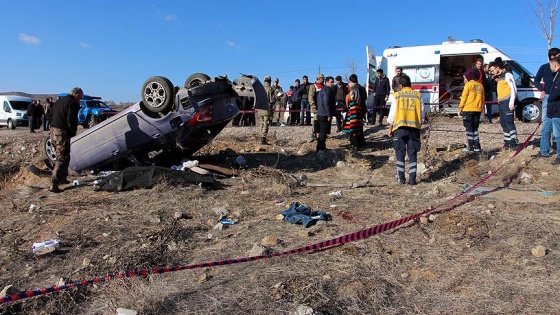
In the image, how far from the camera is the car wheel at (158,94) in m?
6.95

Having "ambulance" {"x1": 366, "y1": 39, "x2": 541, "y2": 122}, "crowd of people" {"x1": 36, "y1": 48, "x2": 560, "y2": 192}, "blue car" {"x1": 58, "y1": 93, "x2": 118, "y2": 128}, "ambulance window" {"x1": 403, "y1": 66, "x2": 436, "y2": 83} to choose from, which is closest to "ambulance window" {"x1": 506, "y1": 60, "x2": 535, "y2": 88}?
"ambulance" {"x1": 366, "y1": 39, "x2": 541, "y2": 122}

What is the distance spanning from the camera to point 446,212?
16.3 ft

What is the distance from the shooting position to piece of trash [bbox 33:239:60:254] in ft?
14.1

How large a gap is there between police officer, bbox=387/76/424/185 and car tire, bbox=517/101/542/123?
7.42 metres

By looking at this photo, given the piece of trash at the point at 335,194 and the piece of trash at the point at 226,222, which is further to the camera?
the piece of trash at the point at 335,194

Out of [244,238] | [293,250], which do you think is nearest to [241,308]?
[293,250]

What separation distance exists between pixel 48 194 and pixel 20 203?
2.07 feet

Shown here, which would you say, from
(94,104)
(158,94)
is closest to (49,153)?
(158,94)

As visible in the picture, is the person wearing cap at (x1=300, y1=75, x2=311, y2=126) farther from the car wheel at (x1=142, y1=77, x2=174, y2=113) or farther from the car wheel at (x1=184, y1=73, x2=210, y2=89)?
the car wheel at (x1=142, y1=77, x2=174, y2=113)

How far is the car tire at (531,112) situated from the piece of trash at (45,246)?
40.3 feet

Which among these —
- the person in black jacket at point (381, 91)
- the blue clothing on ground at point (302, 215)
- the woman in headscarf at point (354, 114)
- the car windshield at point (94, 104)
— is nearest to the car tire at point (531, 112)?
the person in black jacket at point (381, 91)

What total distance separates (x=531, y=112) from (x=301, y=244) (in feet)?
35.4

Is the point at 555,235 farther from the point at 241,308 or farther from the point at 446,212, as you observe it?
the point at 241,308

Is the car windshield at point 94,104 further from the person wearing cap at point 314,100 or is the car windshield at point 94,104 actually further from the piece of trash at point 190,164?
the piece of trash at point 190,164
